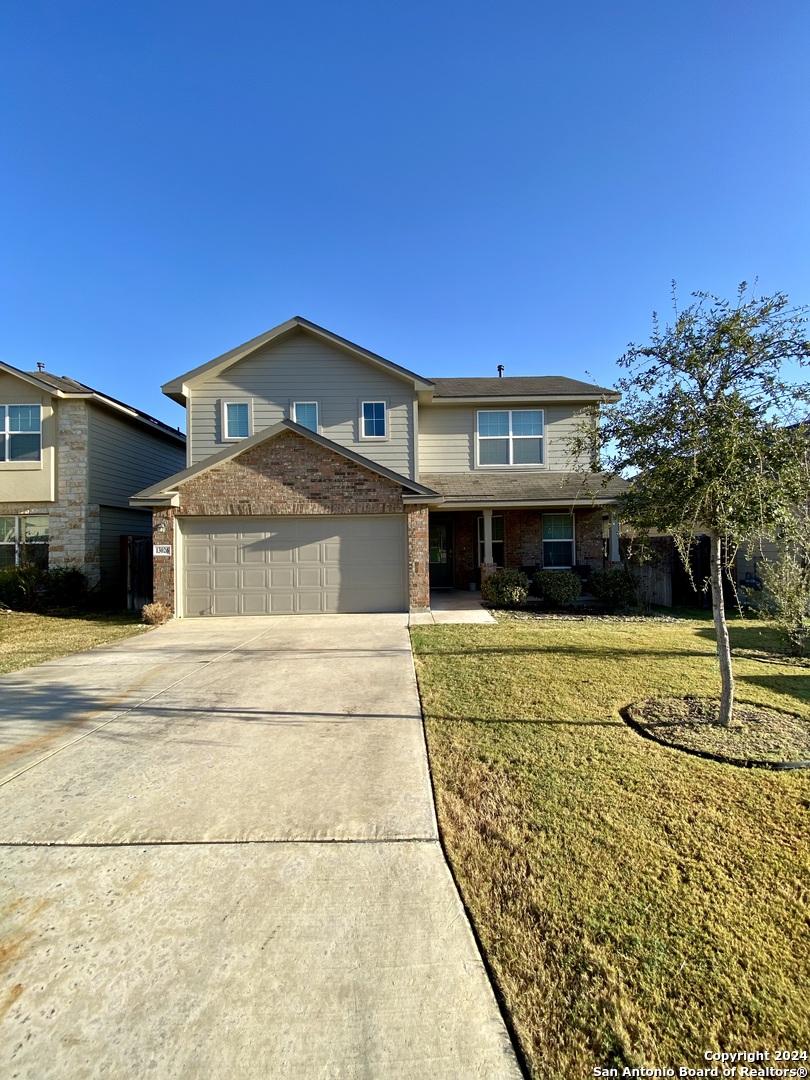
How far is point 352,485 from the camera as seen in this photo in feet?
39.4

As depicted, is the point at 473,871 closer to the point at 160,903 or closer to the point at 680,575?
the point at 160,903

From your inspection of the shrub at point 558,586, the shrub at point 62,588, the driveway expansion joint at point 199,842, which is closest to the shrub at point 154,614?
the shrub at point 62,588

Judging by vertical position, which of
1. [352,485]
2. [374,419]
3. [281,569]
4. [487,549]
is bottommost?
[281,569]

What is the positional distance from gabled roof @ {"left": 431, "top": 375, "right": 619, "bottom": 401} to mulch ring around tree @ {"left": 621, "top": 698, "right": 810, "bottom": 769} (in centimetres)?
1024

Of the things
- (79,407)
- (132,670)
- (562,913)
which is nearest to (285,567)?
(132,670)

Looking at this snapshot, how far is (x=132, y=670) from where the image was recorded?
24.2 feet

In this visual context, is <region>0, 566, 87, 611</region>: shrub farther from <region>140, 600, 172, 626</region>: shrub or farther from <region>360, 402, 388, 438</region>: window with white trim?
<region>360, 402, 388, 438</region>: window with white trim

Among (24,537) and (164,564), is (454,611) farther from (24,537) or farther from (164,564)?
(24,537)

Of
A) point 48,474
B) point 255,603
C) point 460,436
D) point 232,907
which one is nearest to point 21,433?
point 48,474

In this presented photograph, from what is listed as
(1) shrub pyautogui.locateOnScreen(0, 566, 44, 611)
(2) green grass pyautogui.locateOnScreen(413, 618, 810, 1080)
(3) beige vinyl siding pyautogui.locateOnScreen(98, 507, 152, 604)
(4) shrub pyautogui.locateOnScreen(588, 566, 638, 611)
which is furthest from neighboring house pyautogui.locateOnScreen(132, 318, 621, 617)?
(2) green grass pyautogui.locateOnScreen(413, 618, 810, 1080)

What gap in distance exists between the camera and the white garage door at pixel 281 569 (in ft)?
39.8

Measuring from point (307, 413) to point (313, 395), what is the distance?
529 millimetres

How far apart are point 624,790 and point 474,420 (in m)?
12.6

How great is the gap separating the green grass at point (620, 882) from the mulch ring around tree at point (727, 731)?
19 centimetres
